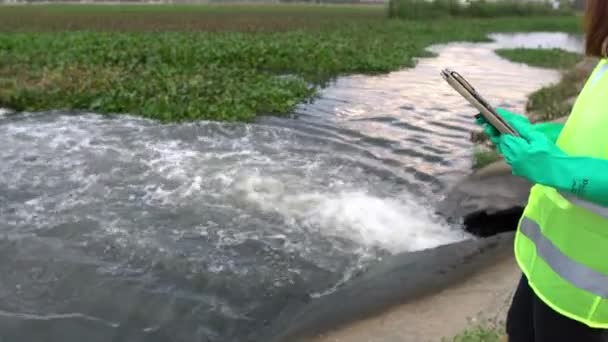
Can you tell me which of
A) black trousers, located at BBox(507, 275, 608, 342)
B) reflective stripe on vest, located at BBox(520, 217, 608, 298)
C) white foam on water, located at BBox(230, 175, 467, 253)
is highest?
reflective stripe on vest, located at BBox(520, 217, 608, 298)

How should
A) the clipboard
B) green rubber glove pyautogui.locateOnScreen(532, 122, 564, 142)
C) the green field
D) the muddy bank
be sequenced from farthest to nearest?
the green field < the muddy bank < green rubber glove pyautogui.locateOnScreen(532, 122, 564, 142) < the clipboard

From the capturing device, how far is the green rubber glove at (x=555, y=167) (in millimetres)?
1492

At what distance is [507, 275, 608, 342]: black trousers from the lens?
1.69 meters

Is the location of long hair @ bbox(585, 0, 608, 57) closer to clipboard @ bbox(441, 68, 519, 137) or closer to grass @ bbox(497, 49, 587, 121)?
clipboard @ bbox(441, 68, 519, 137)

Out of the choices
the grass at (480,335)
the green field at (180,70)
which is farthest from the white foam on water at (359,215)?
the green field at (180,70)

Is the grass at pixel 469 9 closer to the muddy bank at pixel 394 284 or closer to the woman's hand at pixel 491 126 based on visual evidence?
the muddy bank at pixel 394 284

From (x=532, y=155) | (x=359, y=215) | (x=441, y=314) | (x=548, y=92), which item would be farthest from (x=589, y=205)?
(x=548, y=92)

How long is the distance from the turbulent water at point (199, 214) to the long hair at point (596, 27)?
3.28m

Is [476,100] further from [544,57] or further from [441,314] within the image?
[544,57]

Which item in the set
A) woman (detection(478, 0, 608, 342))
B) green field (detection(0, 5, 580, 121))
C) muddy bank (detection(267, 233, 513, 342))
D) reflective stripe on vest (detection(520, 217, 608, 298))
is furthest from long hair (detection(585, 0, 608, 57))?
green field (detection(0, 5, 580, 121))

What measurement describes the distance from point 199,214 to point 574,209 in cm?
524

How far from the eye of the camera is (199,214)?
21.2ft

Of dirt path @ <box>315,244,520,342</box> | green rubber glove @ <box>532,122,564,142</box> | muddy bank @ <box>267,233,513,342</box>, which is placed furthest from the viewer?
muddy bank @ <box>267,233,513,342</box>

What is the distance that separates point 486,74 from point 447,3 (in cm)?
3018
